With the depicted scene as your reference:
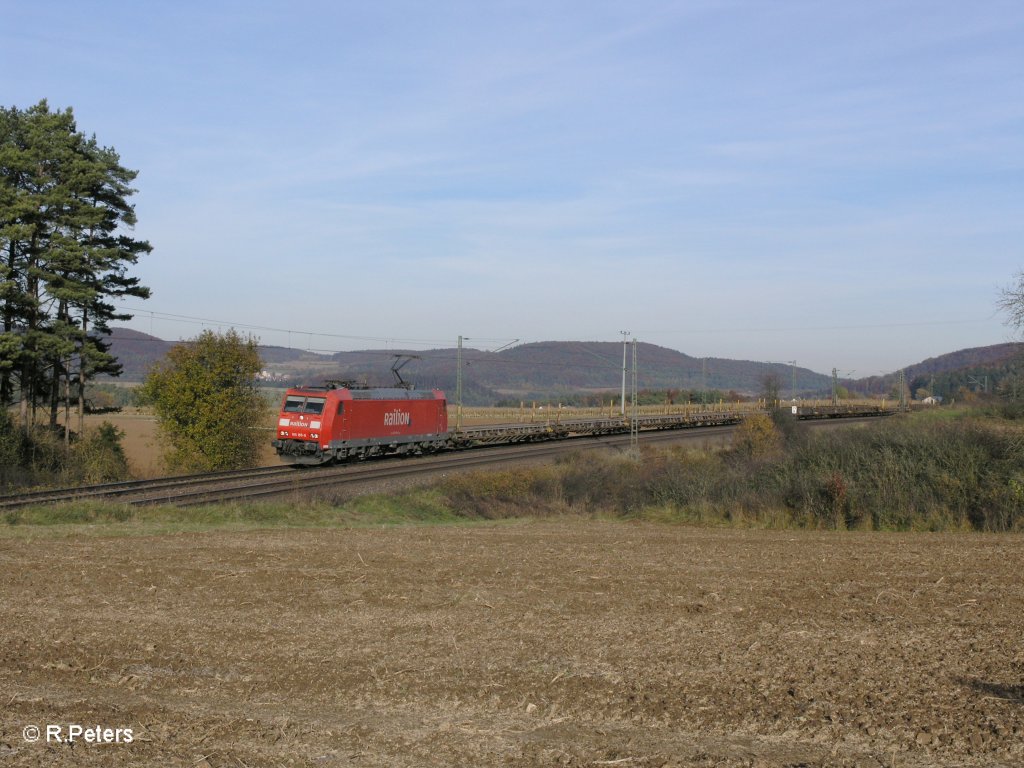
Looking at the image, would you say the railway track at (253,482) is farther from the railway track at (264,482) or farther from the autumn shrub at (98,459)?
the autumn shrub at (98,459)

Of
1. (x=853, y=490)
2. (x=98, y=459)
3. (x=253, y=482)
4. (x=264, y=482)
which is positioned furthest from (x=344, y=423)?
(x=853, y=490)

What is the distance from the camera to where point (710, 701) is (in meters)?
6.86

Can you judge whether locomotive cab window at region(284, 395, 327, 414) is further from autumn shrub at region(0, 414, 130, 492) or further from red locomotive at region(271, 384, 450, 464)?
autumn shrub at region(0, 414, 130, 492)

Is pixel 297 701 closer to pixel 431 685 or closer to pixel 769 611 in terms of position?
pixel 431 685

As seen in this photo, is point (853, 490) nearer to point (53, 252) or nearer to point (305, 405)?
point (305, 405)

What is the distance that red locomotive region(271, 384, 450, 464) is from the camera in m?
38.7

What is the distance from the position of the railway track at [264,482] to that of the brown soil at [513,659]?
12.0 metres

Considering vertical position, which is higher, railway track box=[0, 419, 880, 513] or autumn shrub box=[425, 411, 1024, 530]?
autumn shrub box=[425, 411, 1024, 530]

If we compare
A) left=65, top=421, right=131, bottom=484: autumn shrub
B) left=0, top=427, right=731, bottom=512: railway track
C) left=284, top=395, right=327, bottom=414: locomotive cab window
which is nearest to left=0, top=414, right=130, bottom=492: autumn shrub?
left=65, top=421, right=131, bottom=484: autumn shrub

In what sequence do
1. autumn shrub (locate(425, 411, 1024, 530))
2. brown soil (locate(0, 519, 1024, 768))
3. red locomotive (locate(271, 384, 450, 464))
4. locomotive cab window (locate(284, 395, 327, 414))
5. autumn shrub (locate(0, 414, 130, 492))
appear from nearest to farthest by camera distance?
brown soil (locate(0, 519, 1024, 768)), autumn shrub (locate(425, 411, 1024, 530)), autumn shrub (locate(0, 414, 130, 492)), red locomotive (locate(271, 384, 450, 464)), locomotive cab window (locate(284, 395, 327, 414))

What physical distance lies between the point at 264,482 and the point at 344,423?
294 inches

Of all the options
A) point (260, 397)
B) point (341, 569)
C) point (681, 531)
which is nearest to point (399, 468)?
point (260, 397)

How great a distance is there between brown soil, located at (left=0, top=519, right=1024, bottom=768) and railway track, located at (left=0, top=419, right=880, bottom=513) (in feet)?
39.5

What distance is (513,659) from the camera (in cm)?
801
